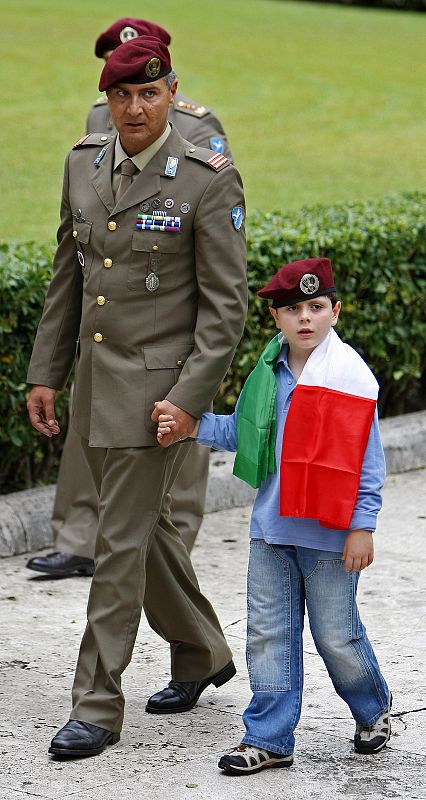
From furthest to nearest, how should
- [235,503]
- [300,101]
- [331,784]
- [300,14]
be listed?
[300,14], [300,101], [235,503], [331,784]

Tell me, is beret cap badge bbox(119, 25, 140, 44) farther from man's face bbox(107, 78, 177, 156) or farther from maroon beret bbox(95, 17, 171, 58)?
man's face bbox(107, 78, 177, 156)

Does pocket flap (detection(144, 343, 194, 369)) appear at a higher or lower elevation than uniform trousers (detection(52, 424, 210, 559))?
higher

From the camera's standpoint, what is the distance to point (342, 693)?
13.0 ft

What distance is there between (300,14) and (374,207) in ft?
54.5

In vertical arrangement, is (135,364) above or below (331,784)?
above

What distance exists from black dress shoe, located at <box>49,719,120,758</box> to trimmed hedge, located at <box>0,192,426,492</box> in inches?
88.3

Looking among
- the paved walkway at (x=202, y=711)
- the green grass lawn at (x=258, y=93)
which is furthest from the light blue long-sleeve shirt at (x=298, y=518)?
the green grass lawn at (x=258, y=93)

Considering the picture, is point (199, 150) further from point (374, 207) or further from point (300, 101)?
point (300, 101)

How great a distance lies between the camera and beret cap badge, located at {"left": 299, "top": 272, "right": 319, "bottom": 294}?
3832 millimetres

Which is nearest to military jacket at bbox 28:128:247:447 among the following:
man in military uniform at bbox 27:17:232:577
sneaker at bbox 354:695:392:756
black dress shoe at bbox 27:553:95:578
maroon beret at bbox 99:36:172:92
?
maroon beret at bbox 99:36:172:92

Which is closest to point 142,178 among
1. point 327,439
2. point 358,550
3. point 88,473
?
point 327,439

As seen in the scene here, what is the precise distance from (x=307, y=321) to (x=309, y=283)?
0.10 m

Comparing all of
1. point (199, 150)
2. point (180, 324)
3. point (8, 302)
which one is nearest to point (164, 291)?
point (180, 324)

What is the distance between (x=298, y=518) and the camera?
387 centimetres
